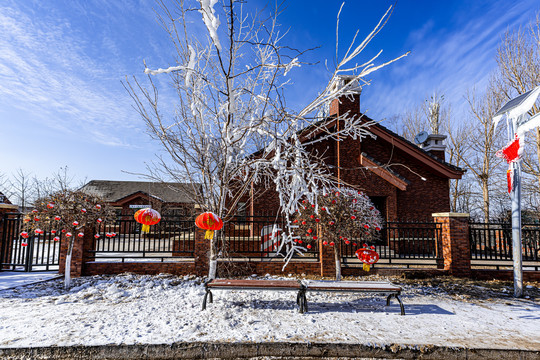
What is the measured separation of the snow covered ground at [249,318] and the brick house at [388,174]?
21.0 ft

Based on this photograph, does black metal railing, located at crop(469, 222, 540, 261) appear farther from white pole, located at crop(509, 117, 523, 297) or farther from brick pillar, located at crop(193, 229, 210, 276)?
brick pillar, located at crop(193, 229, 210, 276)

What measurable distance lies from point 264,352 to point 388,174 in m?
10.6

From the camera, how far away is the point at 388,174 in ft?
41.7

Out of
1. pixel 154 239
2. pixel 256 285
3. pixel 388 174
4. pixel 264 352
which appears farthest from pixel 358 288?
pixel 388 174

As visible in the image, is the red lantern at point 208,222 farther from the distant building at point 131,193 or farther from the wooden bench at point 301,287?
the distant building at point 131,193

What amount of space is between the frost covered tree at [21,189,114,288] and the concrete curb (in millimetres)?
3905

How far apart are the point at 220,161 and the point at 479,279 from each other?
7944 mm

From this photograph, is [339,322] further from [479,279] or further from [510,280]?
[510,280]

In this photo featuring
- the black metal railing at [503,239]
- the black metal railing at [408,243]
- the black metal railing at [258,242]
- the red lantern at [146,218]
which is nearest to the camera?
the red lantern at [146,218]

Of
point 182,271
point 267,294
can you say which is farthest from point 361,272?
point 182,271

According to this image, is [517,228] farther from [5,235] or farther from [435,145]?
[5,235]

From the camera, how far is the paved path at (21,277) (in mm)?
7168

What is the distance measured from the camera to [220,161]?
19.0 ft

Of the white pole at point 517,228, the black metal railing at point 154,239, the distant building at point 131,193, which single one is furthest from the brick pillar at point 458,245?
the distant building at point 131,193
